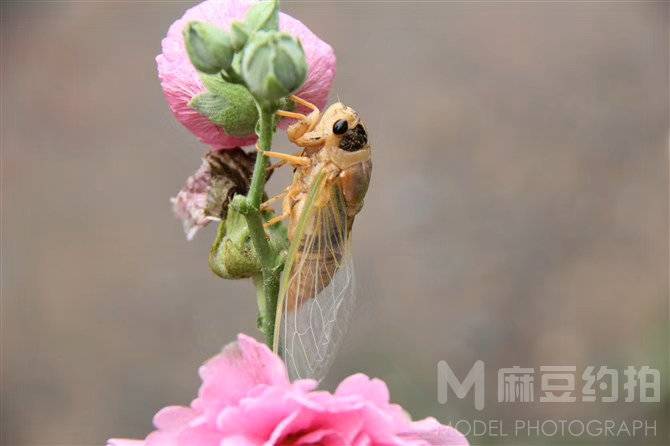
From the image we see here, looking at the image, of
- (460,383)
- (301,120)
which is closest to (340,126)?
(301,120)

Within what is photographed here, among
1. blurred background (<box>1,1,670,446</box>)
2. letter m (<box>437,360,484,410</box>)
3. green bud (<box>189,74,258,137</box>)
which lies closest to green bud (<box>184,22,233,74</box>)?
green bud (<box>189,74,258,137</box>)

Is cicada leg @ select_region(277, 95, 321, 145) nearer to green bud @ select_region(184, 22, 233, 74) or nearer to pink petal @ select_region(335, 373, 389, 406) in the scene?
green bud @ select_region(184, 22, 233, 74)

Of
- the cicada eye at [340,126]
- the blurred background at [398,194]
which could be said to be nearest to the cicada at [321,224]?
the cicada eye at [340,126]

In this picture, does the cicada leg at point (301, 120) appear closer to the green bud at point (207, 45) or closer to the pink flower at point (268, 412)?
the green bud at point (207, 45)

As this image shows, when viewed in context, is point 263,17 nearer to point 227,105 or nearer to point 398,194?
point 227,105

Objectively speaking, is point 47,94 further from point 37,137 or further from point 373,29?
point 373,29
